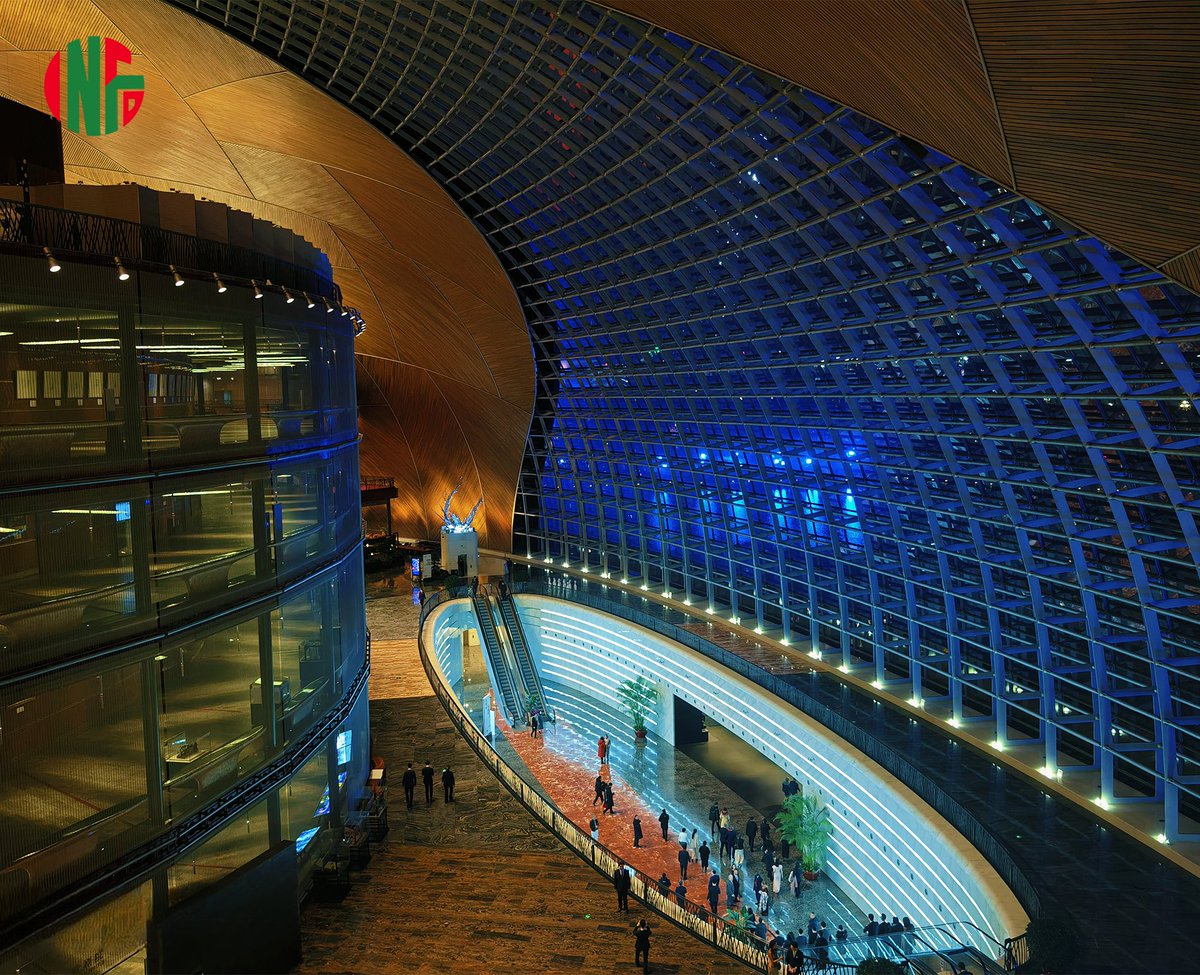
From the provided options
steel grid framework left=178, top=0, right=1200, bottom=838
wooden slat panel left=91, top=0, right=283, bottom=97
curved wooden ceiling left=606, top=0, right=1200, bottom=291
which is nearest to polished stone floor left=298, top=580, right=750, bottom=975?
steel grid framework left=178, top=0, right=1200, bottom=838

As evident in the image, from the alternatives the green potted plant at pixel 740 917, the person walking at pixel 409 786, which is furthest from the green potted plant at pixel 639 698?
the person walking at pixel 409 786

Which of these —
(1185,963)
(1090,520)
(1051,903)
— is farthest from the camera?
(1090,520)

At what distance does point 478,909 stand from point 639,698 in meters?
23.6

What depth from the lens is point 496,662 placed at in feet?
142

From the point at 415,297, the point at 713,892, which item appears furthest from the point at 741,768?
the point at 415,297

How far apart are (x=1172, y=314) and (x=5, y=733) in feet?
64.7

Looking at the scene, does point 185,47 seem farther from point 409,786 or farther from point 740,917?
point 740,917

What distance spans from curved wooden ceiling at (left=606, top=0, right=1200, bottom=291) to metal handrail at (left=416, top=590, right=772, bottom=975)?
1157 cm

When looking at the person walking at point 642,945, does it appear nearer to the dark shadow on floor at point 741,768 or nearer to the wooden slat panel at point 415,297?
the dark shadow on floor at point 741,768

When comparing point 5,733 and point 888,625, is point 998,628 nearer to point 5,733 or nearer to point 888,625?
point 888,625

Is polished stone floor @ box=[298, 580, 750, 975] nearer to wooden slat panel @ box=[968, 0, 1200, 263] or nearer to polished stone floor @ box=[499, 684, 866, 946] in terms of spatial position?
polished stone floor @ box=[499, 684, 866, 946]

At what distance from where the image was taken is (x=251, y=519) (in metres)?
16.0

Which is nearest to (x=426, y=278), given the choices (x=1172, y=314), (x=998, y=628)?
(x=998, y=628)

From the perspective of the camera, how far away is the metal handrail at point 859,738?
1859 cm
